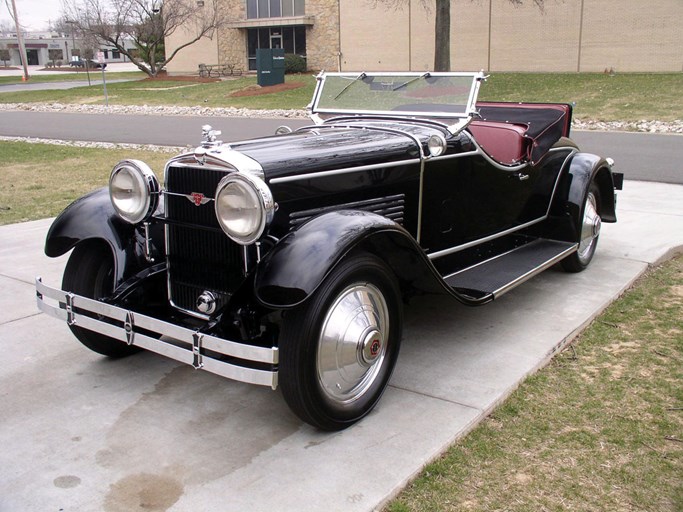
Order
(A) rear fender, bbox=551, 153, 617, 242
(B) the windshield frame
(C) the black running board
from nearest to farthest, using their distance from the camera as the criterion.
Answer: (C) the black running board < (B) the windshield frame < (A) rear fender, bbox=551, 153, 617, 242

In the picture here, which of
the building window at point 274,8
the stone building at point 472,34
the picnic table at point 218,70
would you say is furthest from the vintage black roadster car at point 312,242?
the picnic table at point 218,70

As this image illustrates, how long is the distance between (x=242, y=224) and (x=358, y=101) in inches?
79.1

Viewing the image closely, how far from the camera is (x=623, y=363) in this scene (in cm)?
385

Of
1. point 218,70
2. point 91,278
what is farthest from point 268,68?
point 91,278

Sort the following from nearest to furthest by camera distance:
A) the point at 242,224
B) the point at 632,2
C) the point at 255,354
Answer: the point at 255,354 → the point at 242,224 → the point at 632,2

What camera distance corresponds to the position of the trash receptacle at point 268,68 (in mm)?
29203

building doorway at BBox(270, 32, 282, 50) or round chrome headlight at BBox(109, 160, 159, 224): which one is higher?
building doorway at BBox(270, 32, 282, 50)

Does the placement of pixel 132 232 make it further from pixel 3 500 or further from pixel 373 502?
pixel 373 502

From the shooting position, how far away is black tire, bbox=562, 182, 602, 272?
211 inches

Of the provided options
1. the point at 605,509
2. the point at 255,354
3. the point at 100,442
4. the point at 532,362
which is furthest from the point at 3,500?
the point at 532,362

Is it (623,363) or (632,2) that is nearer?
(623,363)

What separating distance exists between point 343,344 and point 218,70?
129 ft

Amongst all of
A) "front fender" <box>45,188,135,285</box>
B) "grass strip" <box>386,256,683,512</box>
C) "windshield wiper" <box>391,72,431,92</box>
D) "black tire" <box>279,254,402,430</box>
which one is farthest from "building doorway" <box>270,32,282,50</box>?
"black tire" <box>279,254,402,430</box>

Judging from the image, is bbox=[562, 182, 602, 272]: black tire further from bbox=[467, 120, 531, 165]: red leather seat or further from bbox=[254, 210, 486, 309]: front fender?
bbox=[254, 210, 486, 309]: front fender
